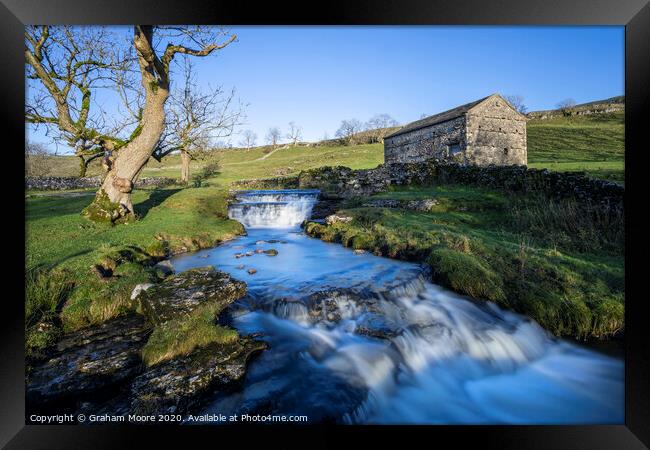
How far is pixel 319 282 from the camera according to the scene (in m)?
5.50

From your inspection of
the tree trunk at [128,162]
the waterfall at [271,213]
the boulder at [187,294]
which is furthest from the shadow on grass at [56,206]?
the waterfall at [271,213]

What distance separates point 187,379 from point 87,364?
125 centimetres

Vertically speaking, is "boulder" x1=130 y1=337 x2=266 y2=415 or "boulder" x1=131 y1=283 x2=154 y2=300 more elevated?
"boulder" x1=131 y1=283 x2=154 y2=300

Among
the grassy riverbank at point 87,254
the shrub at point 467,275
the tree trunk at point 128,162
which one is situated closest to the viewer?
the grassy riverbank at point 87,254

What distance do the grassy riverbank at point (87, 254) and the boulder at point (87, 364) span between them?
303mm

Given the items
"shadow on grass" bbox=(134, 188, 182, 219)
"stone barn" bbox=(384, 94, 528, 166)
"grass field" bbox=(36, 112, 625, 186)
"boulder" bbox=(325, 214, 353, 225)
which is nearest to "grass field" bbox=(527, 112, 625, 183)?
"grass field" bbox=(36, 112, 625, 186)

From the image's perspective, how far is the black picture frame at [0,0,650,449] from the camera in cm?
270

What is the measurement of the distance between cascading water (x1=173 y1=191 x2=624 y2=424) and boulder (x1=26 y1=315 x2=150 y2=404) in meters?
1.17

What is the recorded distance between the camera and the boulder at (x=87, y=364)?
2.95 metres

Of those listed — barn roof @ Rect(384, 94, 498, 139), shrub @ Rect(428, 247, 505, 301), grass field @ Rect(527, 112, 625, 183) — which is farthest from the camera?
barn roof @ Rect(384, 94, 498, 139)

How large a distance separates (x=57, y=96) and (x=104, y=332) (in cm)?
560

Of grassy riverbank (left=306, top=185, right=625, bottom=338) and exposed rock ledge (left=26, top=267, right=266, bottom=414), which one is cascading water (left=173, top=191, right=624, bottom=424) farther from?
grassy riverbank (left=306, top=185, right=625, bottom=338)
